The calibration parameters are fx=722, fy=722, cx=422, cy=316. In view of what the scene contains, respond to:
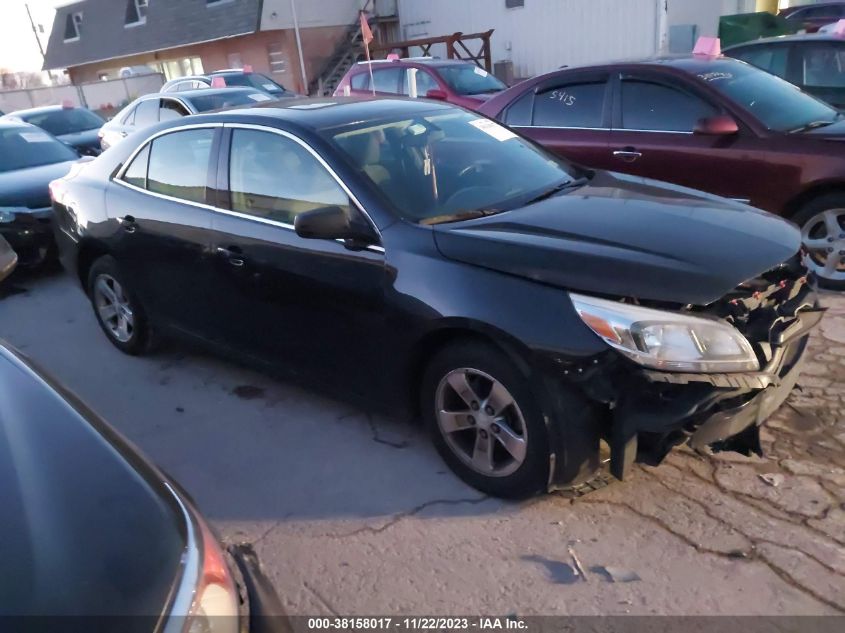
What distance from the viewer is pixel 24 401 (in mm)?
2275

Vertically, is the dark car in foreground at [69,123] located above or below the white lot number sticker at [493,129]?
below

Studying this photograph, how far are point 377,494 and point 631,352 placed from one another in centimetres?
139

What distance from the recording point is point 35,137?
29.7 ft

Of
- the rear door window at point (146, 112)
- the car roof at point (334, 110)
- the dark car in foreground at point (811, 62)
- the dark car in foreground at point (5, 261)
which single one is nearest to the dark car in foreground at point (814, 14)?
the dark car in foreground at point (811, 62)

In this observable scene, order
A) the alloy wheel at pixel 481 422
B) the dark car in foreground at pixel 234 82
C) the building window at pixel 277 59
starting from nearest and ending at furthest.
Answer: the alloy wheel at pixel 481 422
the dark car in foreground at pixel 234 82
the building window at pixel 277 59

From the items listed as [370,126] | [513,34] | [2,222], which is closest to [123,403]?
[370,126]

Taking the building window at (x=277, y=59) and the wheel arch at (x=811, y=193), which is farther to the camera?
the building window at (x=277, y=59)

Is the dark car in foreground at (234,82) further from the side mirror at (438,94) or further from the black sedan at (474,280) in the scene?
the black sedan at (474,280)

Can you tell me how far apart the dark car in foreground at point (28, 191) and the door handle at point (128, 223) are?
97.2 inches

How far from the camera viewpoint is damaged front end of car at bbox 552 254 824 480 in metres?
2.69

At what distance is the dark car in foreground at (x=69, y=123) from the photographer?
12.4 metres

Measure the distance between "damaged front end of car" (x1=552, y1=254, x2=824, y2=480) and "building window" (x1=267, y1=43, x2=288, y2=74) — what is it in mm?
24155

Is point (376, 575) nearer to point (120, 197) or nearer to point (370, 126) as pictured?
point (370, 126)

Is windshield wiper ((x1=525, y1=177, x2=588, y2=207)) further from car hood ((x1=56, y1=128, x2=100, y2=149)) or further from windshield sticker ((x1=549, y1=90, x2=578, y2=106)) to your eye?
car hood ((x1=56, y1=128, x2=100, y2=149))
